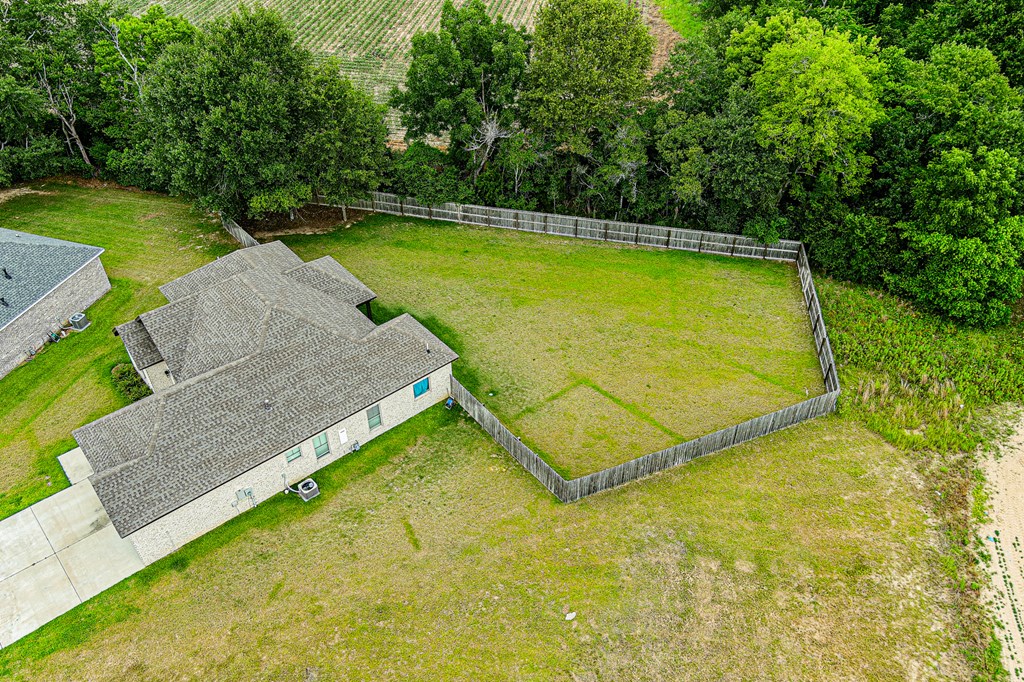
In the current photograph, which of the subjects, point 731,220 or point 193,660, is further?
point 731,220

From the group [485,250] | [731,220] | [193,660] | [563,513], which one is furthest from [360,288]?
[731,220]

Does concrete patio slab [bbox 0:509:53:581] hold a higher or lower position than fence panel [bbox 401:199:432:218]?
lower


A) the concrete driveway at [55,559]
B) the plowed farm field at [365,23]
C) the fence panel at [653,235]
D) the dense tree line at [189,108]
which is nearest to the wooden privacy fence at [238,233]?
the dense tree line at [189,108]

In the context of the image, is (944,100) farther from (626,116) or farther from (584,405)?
(584,405)

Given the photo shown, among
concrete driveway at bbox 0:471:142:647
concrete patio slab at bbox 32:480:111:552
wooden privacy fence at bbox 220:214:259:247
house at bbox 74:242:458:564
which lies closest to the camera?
concrete driveway at bbox 0:471:142:647

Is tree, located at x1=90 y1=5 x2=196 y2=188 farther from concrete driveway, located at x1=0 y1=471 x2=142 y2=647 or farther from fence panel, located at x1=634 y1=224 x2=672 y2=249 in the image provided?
fence panel, located at x1=634 y1=224 x2=672 y2=249

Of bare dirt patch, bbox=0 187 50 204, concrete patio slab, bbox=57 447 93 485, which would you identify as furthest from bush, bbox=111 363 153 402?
bare dirt patch, bbox=0 187 50 204

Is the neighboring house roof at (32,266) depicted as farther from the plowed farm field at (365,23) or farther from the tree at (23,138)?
the plowed farm field at (365,23)
